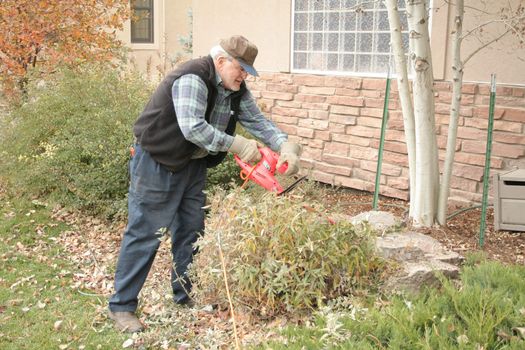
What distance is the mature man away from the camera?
3.95 meters

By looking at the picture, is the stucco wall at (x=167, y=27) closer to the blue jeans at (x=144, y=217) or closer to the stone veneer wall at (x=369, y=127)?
the stone veneer wall at (x=369, y=127)

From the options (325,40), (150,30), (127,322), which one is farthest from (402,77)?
(150,30)

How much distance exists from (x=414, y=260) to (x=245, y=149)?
1.28 m

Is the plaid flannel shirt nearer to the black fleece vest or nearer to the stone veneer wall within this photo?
the black fleece vest

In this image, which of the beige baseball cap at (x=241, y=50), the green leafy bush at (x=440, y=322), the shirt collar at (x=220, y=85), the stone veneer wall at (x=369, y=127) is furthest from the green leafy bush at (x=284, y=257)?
the stone veneer wall at (x=369, y=127)

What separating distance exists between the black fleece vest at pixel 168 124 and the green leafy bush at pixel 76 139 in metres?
2.37

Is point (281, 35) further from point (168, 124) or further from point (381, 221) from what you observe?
point (168, 124)

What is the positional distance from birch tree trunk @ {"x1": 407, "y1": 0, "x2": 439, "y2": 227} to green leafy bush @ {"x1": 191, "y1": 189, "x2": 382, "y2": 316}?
1.75 metres

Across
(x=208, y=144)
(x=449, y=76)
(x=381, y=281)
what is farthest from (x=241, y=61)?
(x=449, y=76)

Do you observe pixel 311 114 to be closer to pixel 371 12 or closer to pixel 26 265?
pixel 371 12

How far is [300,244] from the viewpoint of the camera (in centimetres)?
379

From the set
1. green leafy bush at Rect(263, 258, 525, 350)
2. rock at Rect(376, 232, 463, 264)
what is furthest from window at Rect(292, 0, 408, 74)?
green leafy bush at Rect(263, 258, 525, 350)

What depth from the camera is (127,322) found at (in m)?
4.16

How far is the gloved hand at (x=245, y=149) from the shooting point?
3961mm
